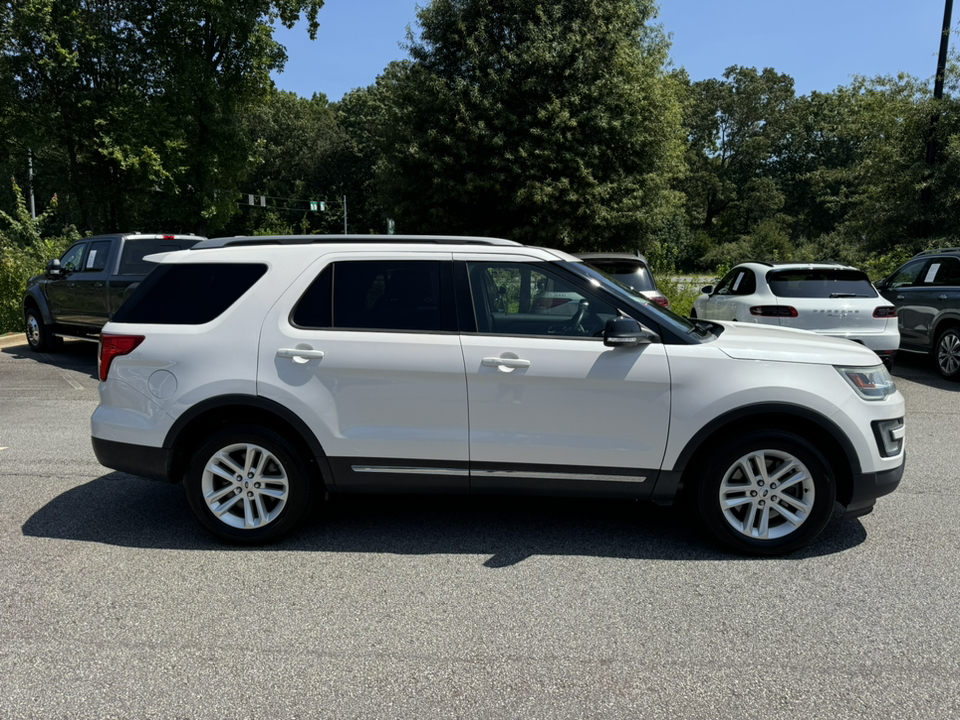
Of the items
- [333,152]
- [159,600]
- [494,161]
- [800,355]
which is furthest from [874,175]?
[333,152]

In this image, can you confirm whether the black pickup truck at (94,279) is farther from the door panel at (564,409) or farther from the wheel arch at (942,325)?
the wheel arch at (942,325)

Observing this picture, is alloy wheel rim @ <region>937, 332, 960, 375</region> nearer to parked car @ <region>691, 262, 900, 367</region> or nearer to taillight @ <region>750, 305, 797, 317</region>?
parked car @ <region>691, 262, 900, 367</region>

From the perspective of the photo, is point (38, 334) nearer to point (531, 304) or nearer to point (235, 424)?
point (235, 424)

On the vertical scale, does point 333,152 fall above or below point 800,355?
above

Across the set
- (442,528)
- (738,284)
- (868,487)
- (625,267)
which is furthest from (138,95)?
(868,487)

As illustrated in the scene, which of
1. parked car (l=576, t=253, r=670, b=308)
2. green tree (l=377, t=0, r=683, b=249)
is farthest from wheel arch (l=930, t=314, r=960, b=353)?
green tree (l=377, t=0, r=683, b=249)

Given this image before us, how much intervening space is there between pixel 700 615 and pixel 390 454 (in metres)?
1.87

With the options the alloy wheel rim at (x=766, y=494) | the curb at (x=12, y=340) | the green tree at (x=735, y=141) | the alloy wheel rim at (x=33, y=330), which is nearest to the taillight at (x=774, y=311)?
the alloy wheel rim at (x=766, y=494)

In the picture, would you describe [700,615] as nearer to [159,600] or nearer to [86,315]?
[159,600]

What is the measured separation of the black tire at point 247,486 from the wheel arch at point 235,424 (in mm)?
75

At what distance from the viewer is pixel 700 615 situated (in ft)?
12.2

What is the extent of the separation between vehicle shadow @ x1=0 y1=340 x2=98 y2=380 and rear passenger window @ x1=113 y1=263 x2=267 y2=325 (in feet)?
23.0

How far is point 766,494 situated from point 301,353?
275 centimetres

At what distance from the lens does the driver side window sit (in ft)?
14.8
